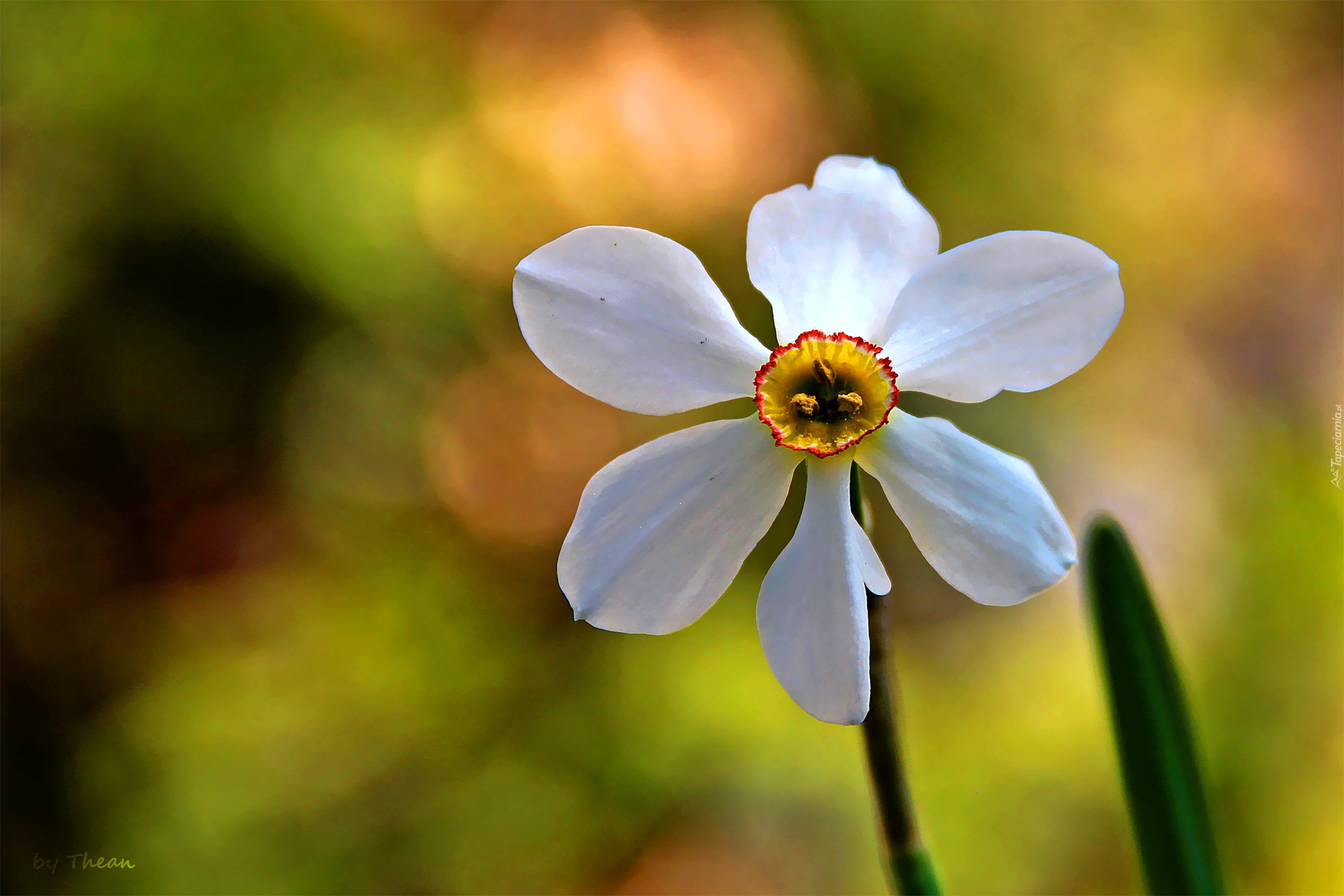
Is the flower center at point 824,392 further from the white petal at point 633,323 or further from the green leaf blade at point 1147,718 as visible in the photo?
the green leaf blade at point 1147,718

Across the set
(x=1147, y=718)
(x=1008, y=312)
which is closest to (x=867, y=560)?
(x=1008, y=312)

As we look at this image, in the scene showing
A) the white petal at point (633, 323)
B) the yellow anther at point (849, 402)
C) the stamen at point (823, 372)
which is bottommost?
the yellow anther at point (849, 402)

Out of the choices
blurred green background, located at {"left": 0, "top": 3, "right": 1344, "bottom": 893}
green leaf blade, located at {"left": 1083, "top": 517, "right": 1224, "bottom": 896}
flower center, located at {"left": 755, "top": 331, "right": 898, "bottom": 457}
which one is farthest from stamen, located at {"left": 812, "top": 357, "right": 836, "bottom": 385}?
blurred green background, located at {"left": 0, "top": 3, "right": 1344, "bottom": 893}

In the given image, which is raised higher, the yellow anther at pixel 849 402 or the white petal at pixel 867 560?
the yellow anther at pixel 849 402

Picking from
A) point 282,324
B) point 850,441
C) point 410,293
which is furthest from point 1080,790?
point 282,324

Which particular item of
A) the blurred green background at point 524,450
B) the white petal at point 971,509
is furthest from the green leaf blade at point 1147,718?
the blurred green background at point 524,450

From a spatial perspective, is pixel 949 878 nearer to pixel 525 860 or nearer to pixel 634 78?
pixel 525 860
